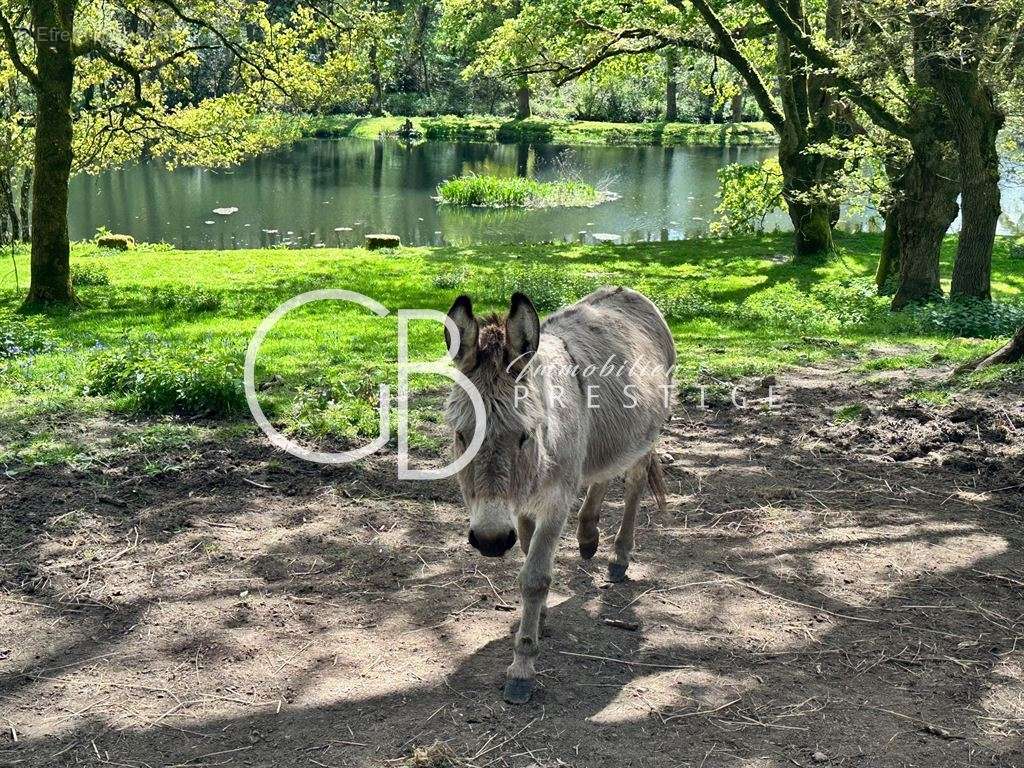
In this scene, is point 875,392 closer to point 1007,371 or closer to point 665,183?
point 1007,371

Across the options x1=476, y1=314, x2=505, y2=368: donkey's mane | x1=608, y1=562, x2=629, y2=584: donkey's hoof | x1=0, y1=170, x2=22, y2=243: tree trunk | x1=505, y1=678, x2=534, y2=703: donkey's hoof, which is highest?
x1=0, y1=170, x2=22, y2=243: tree trunk

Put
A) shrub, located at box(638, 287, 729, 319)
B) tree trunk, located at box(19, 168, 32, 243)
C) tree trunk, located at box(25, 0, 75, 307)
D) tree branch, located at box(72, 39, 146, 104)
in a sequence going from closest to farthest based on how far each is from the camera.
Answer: tree trunk, located at box(25, 0, 75, 307) → tree branch, located at box(72, 39, 146, 104) → shrub, located at box(638, 287, 729, 319) → tree trunk, located at box(19, 168, 32, 243)

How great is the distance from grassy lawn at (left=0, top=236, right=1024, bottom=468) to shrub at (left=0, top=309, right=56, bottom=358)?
36mm

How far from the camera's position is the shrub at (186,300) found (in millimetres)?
14836

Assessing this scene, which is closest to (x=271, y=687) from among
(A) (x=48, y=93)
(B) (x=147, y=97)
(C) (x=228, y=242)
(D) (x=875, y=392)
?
(D) (x=875, y=392)

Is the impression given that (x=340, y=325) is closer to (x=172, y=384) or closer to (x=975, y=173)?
(x=172, y=384)

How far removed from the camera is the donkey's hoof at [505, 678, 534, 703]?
14.6ft

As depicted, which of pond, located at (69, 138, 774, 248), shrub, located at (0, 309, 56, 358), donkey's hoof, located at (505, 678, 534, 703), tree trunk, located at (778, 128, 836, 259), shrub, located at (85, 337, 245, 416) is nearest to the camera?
donkey's hoof, located at (505, 678, 534, 703)

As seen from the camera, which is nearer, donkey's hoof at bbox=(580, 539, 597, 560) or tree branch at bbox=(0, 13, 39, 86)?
donkey's hoof at bbox=(580, 539, 597, 560)

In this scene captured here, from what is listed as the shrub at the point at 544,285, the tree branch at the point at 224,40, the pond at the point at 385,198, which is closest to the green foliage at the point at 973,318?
the shrub at the point at 544,285

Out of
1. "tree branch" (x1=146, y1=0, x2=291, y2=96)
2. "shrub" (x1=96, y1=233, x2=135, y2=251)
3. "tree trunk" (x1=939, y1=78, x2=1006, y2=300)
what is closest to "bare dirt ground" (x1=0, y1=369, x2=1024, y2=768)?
"tree trunk" (x1=939, y1=78, x2=1006, y2=300)

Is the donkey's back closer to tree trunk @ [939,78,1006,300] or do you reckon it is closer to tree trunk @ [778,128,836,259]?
tree trunk @ [939,78,1006,300]

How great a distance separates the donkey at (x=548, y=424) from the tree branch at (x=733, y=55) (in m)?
15.6

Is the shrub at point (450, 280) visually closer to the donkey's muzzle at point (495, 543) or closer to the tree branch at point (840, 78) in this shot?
the tree branch at point (840, 78)
